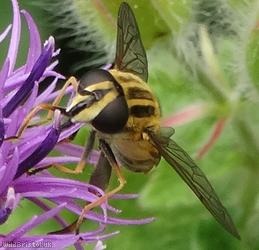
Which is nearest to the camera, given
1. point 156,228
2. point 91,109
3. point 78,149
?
point 91,109

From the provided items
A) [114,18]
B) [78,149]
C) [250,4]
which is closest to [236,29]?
[250,4]

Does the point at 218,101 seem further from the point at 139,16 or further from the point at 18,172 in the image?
the point at 18,172

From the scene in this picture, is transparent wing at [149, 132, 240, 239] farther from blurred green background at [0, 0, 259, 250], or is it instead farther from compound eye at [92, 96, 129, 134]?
blurred green background at [0, 0, 259, 250]

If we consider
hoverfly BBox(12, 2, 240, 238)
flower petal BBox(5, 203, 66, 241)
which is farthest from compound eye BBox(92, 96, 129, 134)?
flower petal BBox(5, 203, 66, 241)

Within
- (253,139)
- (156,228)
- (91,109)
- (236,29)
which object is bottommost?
(156,228)

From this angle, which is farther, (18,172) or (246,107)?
(246,107)

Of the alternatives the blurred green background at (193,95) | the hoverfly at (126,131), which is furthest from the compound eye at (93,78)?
the blurred green background at (193,95)

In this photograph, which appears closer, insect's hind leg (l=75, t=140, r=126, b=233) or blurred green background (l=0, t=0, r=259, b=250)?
insect's hind leg (l=75, t=140, r=126, b=233)
